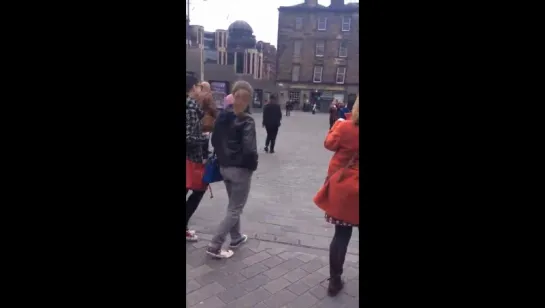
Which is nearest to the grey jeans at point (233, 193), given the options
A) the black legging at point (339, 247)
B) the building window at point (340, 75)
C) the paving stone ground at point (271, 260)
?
the paving stone ground at point (271, 260)

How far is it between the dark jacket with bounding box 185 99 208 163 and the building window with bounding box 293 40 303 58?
44.2 metres

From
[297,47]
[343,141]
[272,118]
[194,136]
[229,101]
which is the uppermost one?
[297,47]

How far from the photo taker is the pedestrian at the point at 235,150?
10.3 ft

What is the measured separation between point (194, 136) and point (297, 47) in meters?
44.5

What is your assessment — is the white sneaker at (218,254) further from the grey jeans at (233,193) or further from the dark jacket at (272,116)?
the dark jacket at (272,116)

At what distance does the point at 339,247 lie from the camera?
275cm

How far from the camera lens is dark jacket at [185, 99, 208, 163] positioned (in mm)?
3363

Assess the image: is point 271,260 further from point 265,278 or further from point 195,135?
point 195,135

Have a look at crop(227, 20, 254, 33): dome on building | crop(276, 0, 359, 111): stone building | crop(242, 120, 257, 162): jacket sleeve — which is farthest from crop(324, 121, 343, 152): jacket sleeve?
crop(227, 20, 254, 33): dome on building

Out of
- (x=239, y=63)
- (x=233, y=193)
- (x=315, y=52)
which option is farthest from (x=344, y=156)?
(x=315, y=52)
